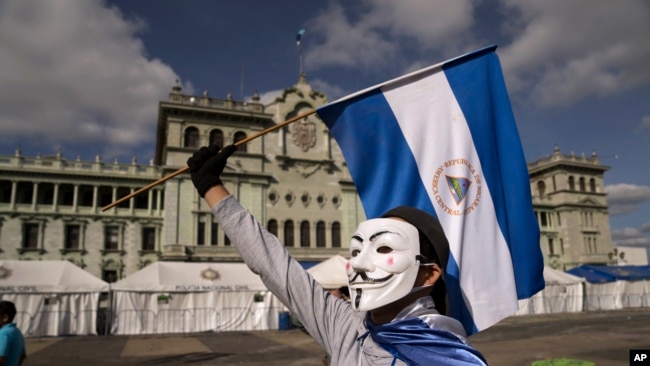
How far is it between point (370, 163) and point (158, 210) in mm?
36851

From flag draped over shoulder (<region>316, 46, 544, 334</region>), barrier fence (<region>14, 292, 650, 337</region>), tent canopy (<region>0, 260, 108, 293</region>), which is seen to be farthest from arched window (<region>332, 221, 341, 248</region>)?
flag draped over shoulder (<region>316, 46, 544, 334</region>)

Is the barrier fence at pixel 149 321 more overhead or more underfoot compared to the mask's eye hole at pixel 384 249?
more underfoot

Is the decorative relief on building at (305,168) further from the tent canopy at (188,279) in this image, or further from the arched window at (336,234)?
the tent canopy at (188,279)

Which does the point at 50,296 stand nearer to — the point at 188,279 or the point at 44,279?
the point at 44,279

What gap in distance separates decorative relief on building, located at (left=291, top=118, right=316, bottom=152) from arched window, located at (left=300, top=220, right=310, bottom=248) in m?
5.66

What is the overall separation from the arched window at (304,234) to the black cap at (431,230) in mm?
31840

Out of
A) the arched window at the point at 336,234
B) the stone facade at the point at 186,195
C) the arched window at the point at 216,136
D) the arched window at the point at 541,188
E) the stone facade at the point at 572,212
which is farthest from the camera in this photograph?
the arched window at the point at 541,188

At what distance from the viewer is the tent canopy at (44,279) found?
1917 cm

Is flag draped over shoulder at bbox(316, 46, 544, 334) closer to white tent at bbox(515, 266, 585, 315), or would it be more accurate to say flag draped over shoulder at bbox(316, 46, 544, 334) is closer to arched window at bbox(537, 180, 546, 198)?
white tent at bbox(515, 266, 585, 315)

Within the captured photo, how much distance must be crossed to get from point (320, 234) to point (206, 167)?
32535 millimetres

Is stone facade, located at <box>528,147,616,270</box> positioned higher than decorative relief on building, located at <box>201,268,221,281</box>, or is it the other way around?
stone facade, located at <box>528,147,616,270</box>

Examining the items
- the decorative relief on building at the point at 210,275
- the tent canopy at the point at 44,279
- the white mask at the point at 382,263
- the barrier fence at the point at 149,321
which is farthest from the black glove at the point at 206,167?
the decorative relief on building at the point at 210,275

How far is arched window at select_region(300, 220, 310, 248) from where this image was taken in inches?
1323

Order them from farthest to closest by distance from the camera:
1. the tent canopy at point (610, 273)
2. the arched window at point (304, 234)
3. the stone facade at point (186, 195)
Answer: the arched window at point (304, 234), the stone facade at point (186, 195), the tent canopy at point (610, 273)
